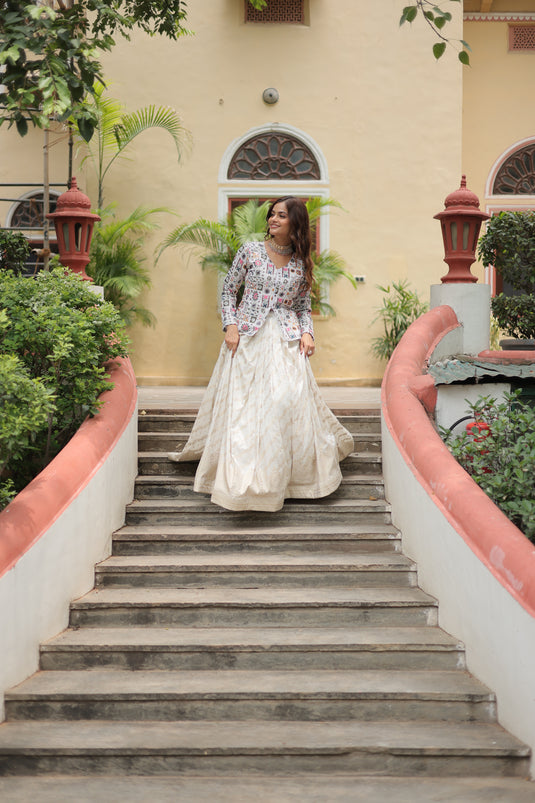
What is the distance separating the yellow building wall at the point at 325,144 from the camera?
10.1m

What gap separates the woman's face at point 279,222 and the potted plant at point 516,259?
244 cm

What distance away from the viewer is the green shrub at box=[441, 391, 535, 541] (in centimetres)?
399

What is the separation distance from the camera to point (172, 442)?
5754mm

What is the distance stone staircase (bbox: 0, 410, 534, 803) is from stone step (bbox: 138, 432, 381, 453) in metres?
0.43

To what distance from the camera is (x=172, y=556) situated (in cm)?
477

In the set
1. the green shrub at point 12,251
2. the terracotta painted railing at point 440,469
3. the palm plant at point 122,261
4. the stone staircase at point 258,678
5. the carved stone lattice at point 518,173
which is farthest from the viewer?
the carved stone lattice at point 518,173

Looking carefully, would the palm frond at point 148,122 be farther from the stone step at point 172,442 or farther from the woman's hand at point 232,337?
the woman's hand at point 232,337

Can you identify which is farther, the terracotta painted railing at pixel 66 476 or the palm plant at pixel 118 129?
the palm plant at pixel 118 129

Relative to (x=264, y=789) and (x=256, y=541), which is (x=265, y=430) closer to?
(x=256, y=541)

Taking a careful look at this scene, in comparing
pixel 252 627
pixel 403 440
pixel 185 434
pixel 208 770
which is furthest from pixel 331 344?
pixel 208 770

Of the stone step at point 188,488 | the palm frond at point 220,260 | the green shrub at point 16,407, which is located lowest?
the stone step at point 188,488

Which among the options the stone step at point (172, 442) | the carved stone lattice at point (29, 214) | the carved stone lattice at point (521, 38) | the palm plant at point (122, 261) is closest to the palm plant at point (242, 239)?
the palm plant at point (122, 261)

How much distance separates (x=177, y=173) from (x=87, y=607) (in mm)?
7014

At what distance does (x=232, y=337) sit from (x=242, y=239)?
4757 mm
